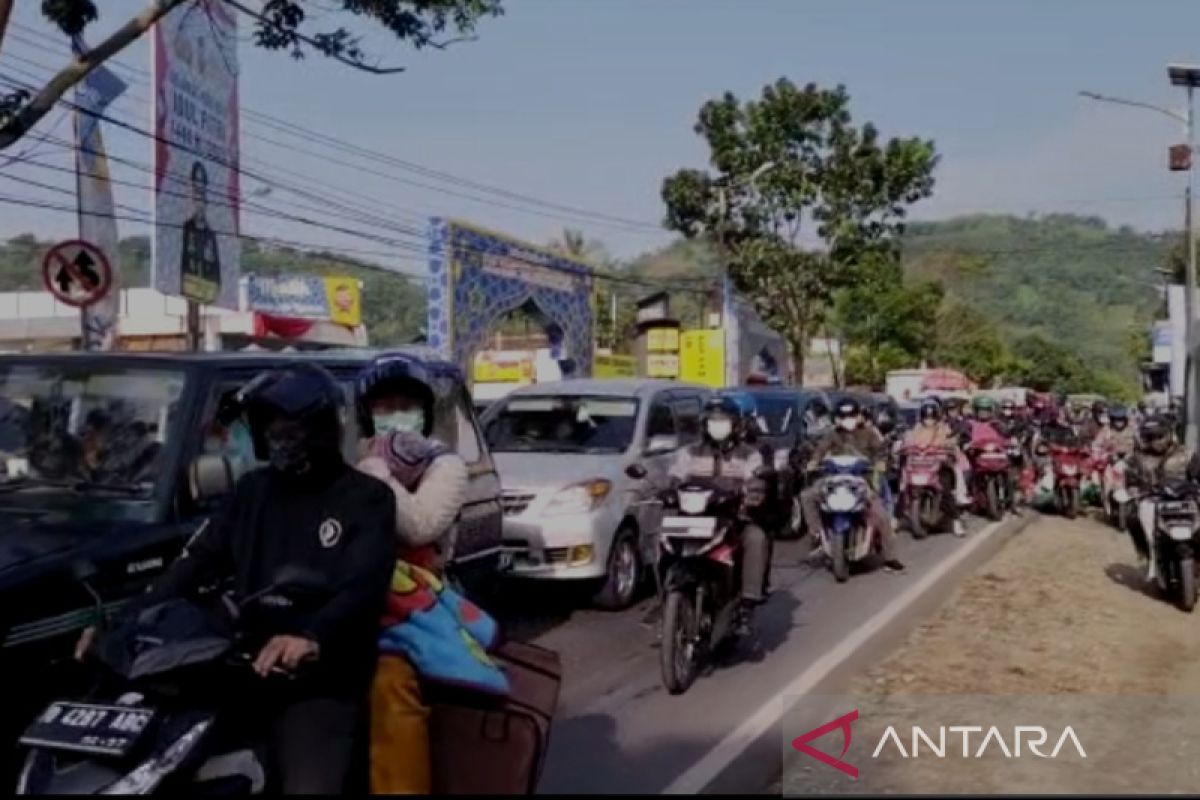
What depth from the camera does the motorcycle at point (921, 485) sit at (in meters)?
15.9

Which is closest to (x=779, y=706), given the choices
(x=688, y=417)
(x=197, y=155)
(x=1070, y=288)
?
(x=688, y=417)

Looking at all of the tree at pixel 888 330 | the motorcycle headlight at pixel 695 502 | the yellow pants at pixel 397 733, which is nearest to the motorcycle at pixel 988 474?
the motorcycle headlight at pixel 695 502

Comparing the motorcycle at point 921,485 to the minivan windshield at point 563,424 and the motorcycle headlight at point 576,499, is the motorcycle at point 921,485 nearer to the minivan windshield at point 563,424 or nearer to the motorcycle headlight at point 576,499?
the minivan windshield at point 563,424

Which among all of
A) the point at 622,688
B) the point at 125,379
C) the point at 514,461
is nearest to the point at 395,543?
the point at 125,379

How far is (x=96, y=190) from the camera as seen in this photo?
13.5m

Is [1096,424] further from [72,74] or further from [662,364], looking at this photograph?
[662,364]

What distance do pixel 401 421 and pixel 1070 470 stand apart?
51.7ft

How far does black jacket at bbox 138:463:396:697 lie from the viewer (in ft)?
11.1

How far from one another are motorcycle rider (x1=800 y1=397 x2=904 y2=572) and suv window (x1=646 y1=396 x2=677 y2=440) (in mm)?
1687

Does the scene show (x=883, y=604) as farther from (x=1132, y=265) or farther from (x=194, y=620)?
(x=1132, y=265)

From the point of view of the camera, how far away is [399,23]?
38.4ft

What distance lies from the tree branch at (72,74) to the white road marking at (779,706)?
6506mm

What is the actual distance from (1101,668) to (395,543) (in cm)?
613

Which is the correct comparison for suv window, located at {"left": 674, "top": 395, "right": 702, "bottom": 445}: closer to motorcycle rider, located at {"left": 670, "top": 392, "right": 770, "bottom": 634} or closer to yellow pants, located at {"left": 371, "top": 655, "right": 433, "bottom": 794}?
motorcycle rider, located at {"left": 670, "top": 392, "right": 770, "bottom": 634}
